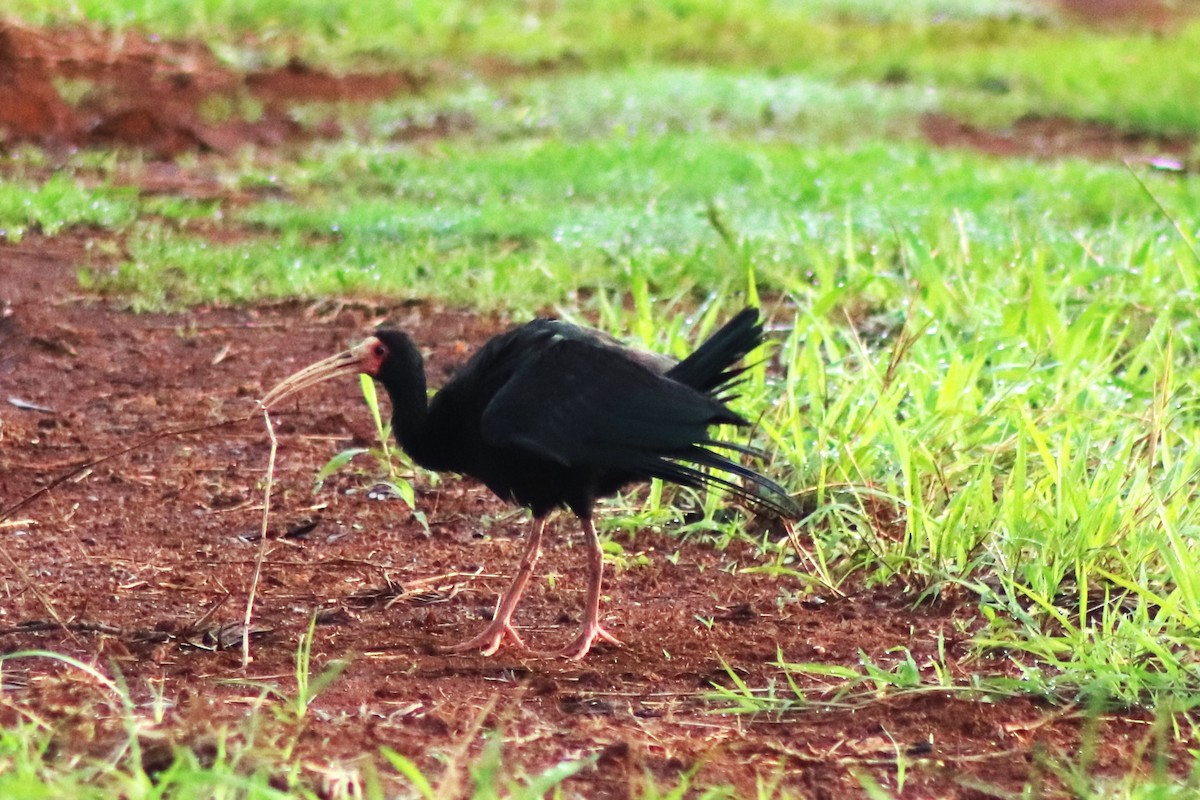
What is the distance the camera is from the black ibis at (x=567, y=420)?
11.9ft

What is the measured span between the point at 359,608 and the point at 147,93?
754 centimetres

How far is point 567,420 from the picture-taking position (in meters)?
3.63

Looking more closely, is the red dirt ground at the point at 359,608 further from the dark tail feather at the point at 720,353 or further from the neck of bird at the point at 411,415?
the dark tail feather at the point at 720,353

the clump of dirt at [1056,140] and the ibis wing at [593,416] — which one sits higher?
the ibis wing at [593,416]

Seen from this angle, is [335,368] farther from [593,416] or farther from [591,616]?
[591,616]

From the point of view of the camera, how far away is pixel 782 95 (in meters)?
12.9

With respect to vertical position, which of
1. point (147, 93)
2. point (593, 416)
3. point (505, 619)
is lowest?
point (505, 619)

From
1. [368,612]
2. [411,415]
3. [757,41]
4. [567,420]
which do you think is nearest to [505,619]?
[368,612]

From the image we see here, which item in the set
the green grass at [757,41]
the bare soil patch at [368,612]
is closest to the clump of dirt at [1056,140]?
the green grass at [757,41]

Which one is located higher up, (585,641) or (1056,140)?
(585,641)

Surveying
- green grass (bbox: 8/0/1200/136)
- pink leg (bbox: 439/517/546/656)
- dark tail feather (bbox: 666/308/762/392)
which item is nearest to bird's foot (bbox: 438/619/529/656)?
pink leg (bbox: 439/517/546/656)

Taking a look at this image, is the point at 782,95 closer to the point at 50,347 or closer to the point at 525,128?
the point at 525,128

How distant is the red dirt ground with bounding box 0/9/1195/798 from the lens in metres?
2.92

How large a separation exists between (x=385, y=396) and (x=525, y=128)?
18.2ft
